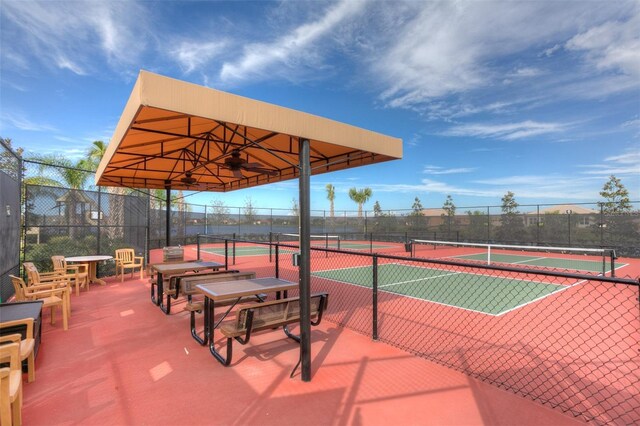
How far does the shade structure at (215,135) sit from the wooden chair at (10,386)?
6.94 ft

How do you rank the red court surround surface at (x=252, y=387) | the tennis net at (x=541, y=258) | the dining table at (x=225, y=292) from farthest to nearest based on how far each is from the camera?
the tennis net at (x=541, y=258)
the dining table at (x=225, y=292)
the red court surround surface at (x=252, y=387)

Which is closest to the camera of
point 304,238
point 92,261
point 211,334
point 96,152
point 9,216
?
point 304,238

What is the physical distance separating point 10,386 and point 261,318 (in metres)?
2.22

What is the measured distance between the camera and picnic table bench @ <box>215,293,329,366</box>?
3.60m

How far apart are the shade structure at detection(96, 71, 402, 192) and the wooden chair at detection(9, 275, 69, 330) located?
2480mm

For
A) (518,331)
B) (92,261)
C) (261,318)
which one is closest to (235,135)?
(261,318)

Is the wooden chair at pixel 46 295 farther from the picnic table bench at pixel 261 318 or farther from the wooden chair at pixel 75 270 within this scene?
the picnic table bench at pixel 261 318

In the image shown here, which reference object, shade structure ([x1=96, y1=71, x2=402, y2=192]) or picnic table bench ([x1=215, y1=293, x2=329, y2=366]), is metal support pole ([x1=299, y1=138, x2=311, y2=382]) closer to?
shade structure ([x1=96, y1=71, x2=402, y2=192])

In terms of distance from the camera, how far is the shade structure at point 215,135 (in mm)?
2654

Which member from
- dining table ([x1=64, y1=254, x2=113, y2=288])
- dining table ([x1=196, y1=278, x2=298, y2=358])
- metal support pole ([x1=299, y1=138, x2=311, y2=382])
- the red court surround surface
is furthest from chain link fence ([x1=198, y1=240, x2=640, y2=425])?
dining table ([x1=64, y1=254, x2=113, y2=288])

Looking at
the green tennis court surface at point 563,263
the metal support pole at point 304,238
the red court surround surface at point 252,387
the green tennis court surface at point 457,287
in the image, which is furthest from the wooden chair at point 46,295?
the green tennis court surface at point 563,263

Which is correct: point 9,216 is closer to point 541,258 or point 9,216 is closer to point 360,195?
point 541,258

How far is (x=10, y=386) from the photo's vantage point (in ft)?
7.64

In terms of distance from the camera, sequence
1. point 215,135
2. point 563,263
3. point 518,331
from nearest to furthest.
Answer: point 518,331
point 215,135
point 563,263
